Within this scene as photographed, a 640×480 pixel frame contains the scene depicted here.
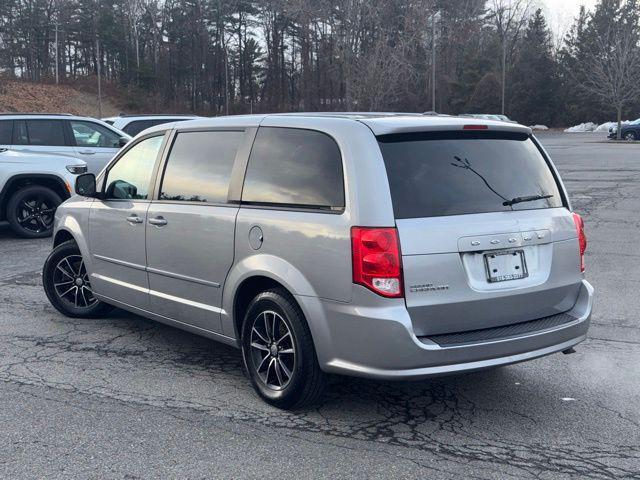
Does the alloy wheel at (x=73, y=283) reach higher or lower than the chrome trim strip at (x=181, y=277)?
lower

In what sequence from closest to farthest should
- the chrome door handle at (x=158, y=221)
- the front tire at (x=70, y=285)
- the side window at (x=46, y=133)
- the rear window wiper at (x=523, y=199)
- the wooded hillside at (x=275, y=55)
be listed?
the rear window wiper at (x=523, y=199) < the chrome door handle at (x=158, y=221) < the front tire at (x=70, y=285) < the side window at (x=46, y=133) < the wooded hillside at (x=275, y=55)

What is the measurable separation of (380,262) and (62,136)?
11.1 metres

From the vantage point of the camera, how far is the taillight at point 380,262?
4090mm

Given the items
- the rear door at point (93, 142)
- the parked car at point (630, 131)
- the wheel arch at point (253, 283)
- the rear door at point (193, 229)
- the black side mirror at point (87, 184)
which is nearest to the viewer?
the wheel arch at point (253, 283)

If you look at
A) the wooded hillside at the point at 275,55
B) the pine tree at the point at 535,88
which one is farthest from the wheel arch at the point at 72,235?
the pine tree at the point at 535,88

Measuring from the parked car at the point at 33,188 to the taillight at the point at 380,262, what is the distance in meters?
8.68

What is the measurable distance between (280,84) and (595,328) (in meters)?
82.8

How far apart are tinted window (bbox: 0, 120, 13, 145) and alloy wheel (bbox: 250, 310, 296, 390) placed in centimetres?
984

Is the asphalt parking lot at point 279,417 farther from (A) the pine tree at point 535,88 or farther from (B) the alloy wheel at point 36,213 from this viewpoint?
(A) the pine tree at point 535,88

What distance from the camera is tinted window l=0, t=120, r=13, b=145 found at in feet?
42.9

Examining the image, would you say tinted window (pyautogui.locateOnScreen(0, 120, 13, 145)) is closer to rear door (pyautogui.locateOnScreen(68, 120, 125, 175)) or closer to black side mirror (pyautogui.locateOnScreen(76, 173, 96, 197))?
rear door (pyautogui.locateOnScreen(68, 120, 125, 175))

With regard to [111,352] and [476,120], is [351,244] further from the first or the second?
[111,352]

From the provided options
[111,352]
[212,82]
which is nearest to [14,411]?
[111,352]

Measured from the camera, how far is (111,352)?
19.4 ft
